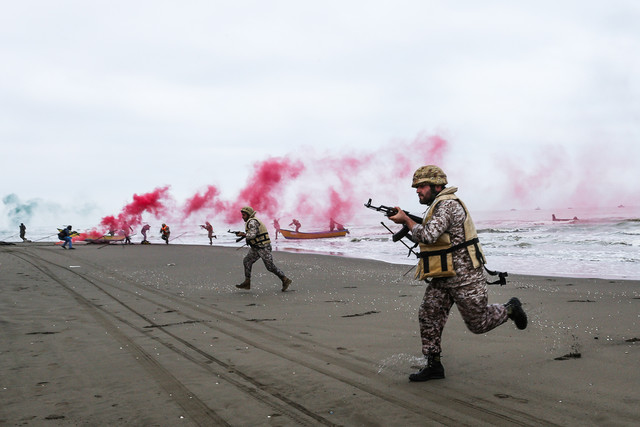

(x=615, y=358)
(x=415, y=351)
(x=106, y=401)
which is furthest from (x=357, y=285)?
(x=106, y=401)

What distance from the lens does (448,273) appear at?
4.26 m

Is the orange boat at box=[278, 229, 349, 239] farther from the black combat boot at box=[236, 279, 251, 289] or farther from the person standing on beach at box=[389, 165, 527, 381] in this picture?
the person standing on beach at box=[389, 165, 527, 381]

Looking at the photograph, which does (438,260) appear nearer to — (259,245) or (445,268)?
(445,268)

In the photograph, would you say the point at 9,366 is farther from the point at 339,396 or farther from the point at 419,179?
the point at 419,179

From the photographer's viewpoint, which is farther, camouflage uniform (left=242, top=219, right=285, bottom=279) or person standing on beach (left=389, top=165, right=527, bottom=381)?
camouflage uniform (left=242, top=219, right=285, bottom=279)

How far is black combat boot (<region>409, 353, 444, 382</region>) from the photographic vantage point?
4375mm

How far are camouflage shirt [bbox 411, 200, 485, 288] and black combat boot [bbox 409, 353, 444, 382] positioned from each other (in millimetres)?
678

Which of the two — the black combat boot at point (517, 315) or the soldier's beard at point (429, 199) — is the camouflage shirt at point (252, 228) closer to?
the soldier's beard at point (429, 199)

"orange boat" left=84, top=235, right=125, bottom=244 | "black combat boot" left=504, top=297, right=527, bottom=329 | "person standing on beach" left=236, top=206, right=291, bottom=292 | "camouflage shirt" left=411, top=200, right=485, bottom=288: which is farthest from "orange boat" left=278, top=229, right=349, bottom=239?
"camouflage shirt" left=411, top=200, right=485, bottom=288

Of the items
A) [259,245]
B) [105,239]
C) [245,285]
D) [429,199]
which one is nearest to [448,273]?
[429,199]

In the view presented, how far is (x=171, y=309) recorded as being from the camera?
29.3 feet

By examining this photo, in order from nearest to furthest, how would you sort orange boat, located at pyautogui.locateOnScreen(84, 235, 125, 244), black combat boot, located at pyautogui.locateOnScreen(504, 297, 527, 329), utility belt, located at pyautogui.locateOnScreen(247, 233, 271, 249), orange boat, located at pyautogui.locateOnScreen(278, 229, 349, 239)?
black combat boot, located at pyautogui.locateOnScreen(504, 297, 527, 329), utility belt, located at pyautogui.locateOnScreen(247, 233, 271, 249), orange boat, located at pyautogui.locateOnScreen(84, 235, 125, 244), orange boat, located at pyautogui.locateOnScreen(278, 229, 349, 239)

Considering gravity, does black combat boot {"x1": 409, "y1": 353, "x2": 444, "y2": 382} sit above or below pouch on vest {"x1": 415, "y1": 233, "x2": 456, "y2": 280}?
below

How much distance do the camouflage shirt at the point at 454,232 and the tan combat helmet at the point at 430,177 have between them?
26 cm
